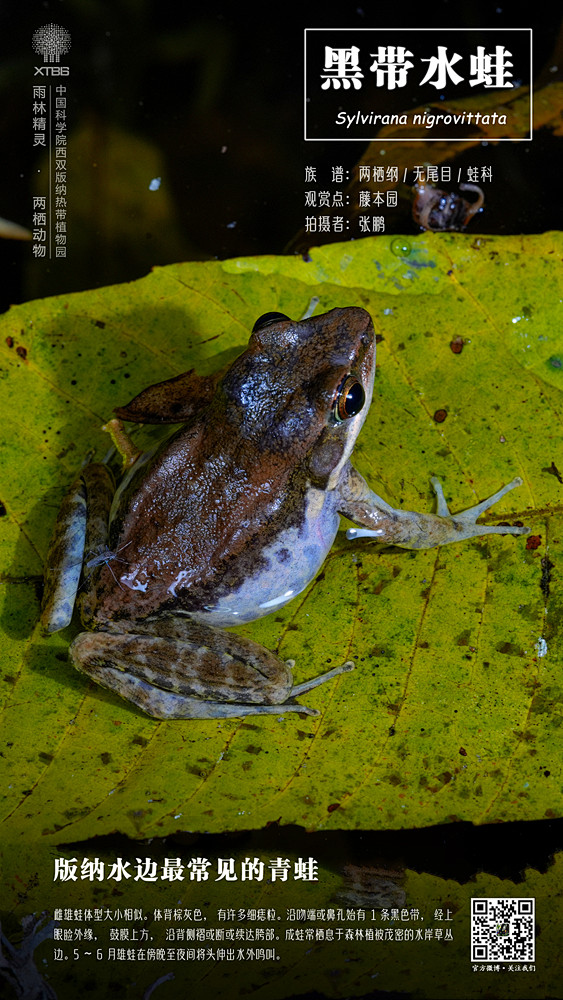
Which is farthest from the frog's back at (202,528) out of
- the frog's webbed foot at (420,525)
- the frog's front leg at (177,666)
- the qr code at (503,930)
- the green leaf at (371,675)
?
the qr code at (503,930)

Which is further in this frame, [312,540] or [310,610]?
[310,610]

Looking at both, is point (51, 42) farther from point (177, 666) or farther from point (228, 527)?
point (177, 666)

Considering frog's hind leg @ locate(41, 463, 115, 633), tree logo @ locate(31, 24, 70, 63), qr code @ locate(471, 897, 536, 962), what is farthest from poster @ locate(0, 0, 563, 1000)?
tree logo @ locate(31, 24, 70, 63)

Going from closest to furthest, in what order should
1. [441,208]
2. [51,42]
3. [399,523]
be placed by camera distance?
[399,523] < [441,208] < [51,42]

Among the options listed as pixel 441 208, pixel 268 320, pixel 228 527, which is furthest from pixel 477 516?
pixel 441 208

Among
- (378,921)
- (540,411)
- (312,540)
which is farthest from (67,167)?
(378,921)

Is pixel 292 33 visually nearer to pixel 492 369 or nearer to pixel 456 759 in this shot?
pixel 492 369
